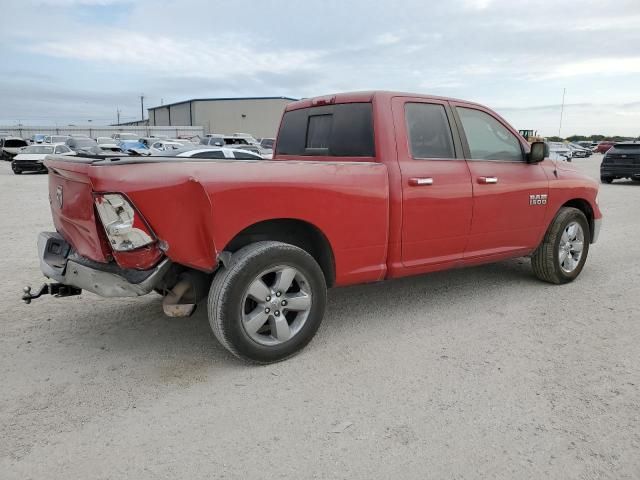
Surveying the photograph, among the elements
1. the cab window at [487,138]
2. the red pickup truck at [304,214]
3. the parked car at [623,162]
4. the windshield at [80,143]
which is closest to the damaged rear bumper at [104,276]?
the red pickup truck at [304,214]

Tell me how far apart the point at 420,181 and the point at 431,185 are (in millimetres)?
127

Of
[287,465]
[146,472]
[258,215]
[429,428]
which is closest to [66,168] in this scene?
[258,215]

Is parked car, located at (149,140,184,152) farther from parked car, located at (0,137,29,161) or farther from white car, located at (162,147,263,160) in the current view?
parked car, located at (0,137,29,161)

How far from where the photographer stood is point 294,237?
3977 millimetres

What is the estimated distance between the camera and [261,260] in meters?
3.39

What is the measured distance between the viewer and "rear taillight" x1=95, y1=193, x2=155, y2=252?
3.04 metres

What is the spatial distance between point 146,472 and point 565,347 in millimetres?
3029

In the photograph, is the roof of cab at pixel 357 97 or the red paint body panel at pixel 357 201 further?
the roof of cab at pixel 357 97

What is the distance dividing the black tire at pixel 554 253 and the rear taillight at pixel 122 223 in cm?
409

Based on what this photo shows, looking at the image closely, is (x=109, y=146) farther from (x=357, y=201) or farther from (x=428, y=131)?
(x=357, y=201)

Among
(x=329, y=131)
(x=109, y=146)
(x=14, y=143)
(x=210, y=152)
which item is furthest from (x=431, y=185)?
(x=14, y=143)

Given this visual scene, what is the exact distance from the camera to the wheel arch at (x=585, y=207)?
5.74 m

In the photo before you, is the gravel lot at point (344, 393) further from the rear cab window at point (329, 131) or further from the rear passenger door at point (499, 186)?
the rear cab window at point (329, 131)

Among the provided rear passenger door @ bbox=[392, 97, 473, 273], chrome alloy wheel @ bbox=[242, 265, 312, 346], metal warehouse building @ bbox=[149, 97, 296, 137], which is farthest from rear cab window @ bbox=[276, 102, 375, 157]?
metal warehouse building @ bbox=[149, 97, 296, 137]
